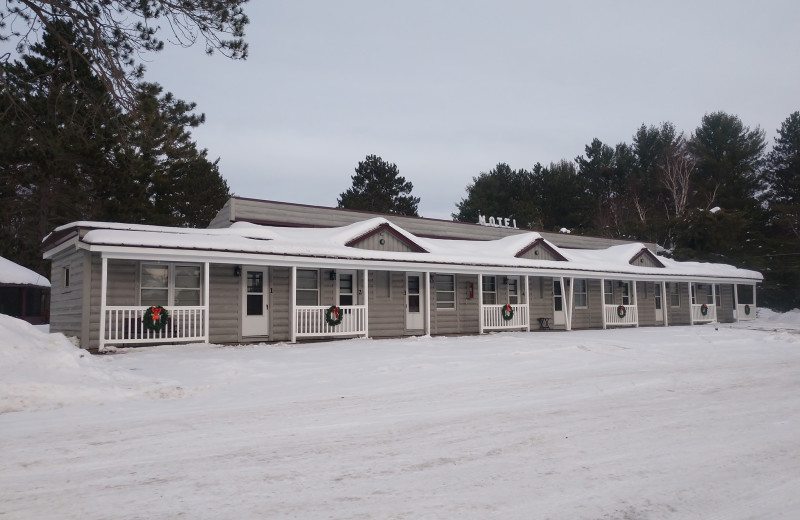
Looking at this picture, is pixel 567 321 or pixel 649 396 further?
pixel 567 321

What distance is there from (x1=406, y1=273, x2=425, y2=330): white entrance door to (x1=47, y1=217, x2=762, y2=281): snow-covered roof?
895 mm

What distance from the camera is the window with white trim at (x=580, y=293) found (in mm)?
23969

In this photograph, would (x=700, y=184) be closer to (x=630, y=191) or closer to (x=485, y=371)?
(x=630, y=191)

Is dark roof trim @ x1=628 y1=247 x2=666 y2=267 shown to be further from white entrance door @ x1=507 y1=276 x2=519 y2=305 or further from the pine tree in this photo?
the pine tree

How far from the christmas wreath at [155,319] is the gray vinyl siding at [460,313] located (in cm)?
866

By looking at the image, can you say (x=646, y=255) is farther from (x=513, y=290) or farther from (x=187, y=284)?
(x=187, y=284)

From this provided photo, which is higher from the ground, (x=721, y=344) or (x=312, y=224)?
(x=312, y=224)

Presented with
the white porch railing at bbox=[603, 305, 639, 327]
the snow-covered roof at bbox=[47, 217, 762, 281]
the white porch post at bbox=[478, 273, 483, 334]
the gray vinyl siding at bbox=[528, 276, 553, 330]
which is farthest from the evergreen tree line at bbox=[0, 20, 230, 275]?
the white porch railing at bbox=[603, 305, 639, 327]

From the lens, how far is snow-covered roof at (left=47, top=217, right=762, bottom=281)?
14.2 m

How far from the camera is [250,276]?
54.2 feet

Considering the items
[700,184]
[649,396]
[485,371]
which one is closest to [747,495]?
[649,396]

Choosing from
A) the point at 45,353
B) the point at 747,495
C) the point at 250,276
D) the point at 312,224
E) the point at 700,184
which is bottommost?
the point at 747,495

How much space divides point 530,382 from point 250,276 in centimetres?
922

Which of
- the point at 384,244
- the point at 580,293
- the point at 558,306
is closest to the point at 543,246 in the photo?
the point at 558,306
